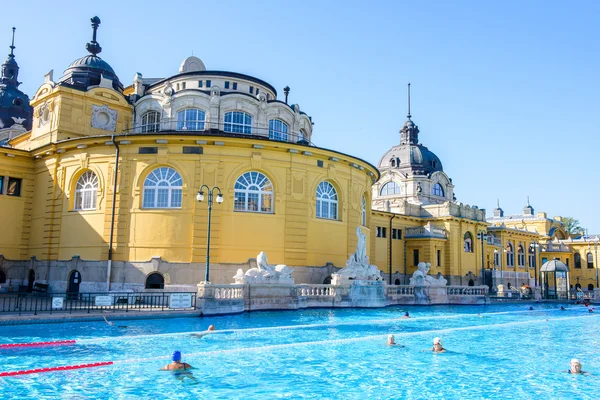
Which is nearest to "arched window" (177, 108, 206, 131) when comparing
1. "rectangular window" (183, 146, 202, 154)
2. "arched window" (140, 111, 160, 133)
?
"arched window" (140, 111, 160, 133)

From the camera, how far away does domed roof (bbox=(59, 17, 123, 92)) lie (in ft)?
121

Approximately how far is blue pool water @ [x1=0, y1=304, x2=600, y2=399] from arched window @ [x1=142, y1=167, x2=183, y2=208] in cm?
1054

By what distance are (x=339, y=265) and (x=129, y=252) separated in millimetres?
12428

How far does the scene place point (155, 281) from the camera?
29.4 meters

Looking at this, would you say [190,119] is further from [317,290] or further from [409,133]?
[409,133]

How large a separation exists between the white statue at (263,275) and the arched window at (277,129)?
485 inches

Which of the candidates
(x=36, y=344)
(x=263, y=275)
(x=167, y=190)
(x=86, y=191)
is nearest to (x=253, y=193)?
(x=167, y=190)

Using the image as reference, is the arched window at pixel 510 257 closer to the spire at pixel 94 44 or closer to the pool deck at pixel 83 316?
the spire at pixel 94 44

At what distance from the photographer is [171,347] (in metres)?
14.9

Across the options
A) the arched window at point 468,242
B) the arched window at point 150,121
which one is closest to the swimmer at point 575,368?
the arched window at point 150,121

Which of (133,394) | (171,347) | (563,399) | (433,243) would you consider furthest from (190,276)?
(433,243)

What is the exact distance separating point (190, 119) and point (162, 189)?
6355 millimetres

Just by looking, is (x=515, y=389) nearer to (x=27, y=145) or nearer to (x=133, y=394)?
(x=133, y=394)

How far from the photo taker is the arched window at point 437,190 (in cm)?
6449
